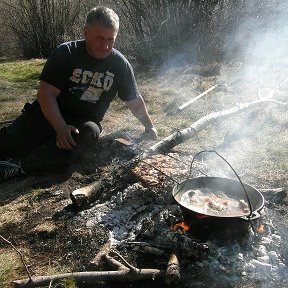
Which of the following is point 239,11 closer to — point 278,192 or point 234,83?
point 234,83

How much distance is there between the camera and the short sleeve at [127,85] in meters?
4.74

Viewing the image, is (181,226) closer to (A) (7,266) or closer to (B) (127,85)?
(A) (7,266)

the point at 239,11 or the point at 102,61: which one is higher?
the point at 102,61

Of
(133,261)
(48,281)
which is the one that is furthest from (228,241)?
(48,281)

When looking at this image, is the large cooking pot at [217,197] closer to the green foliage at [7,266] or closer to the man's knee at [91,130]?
the green foliage at [7,266]

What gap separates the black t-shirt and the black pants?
0.62 ft

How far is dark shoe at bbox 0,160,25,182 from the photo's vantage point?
435 centimetres

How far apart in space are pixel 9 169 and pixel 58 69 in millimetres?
1288

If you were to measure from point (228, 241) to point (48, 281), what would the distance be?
143 centimetres

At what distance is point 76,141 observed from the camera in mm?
4547

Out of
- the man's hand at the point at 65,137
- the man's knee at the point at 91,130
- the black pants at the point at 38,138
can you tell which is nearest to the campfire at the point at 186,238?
the man's hand at the point at 65,137

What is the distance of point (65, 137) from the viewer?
4.13 meters

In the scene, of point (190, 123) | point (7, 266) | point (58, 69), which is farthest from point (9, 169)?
point (190, 123)

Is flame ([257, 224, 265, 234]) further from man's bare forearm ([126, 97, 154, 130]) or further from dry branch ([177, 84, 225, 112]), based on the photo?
dry branch ([177, 84, 225, 112])
